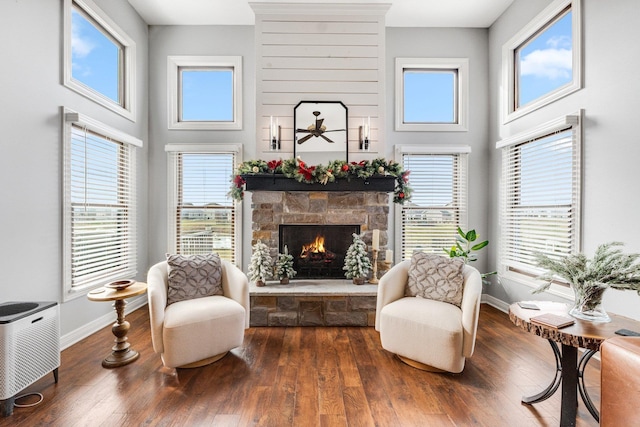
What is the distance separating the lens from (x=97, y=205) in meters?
3.34

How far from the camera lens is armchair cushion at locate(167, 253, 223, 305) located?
2.80 metres

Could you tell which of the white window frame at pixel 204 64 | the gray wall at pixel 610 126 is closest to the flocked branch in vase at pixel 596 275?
the gray wall at pixel 610 126

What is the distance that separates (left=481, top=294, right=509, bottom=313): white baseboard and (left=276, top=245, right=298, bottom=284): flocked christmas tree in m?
2.76

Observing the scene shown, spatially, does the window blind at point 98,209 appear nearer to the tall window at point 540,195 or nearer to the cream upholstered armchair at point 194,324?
the cream upholstered armchair at point 194,324

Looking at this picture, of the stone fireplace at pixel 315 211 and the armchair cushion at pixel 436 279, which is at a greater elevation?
the stone fireplace at pixel 315 211

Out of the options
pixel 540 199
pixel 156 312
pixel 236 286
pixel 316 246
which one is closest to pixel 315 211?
pixel 316 246

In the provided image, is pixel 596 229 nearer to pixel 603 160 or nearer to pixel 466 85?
pixel 603 160

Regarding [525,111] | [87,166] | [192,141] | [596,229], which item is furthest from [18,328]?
[525,111]

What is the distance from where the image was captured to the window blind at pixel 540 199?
300cm

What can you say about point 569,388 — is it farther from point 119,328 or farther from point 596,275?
point 119,328

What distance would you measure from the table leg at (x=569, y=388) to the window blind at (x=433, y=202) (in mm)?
2635

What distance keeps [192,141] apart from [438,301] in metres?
3.74

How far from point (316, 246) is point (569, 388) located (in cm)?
274

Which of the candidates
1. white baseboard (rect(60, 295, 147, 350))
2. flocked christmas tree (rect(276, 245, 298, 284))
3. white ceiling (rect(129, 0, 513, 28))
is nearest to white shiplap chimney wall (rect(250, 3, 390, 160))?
white ceiling (rect(129, 0, 513, 28))
